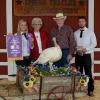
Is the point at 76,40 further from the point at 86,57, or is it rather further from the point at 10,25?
the point at 10,25

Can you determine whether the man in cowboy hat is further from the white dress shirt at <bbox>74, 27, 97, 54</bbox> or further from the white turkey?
the white turkey

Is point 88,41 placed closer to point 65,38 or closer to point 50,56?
point 65,38

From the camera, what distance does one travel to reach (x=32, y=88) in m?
6.79

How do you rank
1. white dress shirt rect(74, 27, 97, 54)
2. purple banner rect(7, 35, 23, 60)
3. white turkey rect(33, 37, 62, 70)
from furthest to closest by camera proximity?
white dress shirt rect(74, 27, 97, 54)
purple banner rect(7, 35, 23, 60)
white turkey rect(33, 37, 62, 70)

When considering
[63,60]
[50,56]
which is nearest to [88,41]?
[63,60]

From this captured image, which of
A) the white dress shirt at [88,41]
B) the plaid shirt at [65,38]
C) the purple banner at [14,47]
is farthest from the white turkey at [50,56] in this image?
the white dress shirt at [88,41]

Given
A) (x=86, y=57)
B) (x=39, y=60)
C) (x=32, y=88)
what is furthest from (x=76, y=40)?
(x=32, y=88)

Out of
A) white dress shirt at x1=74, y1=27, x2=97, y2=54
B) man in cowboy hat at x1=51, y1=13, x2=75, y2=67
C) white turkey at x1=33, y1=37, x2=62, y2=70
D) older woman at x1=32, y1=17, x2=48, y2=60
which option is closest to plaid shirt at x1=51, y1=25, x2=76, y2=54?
man in cowboy hat at x1=51, y1=13, x2=75, y2=67

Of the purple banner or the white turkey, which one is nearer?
the white turkey

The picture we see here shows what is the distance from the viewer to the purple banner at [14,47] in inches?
293

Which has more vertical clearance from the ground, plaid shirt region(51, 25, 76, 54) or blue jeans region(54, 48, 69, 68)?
plaid shirt region(51, 25, 76, 54)

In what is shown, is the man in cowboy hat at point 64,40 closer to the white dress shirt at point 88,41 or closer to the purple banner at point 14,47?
the white dress shirt at point 88,41

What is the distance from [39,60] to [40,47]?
65cm

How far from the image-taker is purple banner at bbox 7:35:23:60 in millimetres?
7445
